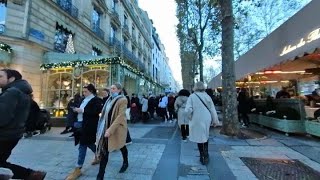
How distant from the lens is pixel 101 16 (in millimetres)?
25562

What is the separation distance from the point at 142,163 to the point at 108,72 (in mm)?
8530

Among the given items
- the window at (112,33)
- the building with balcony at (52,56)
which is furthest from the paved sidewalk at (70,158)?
the window at (112,33)

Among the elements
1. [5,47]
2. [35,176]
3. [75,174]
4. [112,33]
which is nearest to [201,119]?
[75,174]

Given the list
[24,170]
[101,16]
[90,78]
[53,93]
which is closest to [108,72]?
[90,78]

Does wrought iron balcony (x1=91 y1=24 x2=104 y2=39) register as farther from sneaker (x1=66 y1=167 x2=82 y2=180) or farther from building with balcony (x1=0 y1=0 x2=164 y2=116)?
sneaker (x1=66 y1=167 x2=82 y2=180)

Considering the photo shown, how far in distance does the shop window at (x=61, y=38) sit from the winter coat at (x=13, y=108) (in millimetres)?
14958

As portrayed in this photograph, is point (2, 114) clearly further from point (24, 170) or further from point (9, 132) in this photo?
point (24, 170)

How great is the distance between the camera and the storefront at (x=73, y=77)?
13.7m

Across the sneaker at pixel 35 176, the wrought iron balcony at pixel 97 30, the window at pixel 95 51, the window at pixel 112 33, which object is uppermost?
the window at pixel 112 33

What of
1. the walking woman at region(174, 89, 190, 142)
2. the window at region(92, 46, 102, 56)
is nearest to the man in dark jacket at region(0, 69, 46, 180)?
the walking woman at region(174, 89, 190, 142)

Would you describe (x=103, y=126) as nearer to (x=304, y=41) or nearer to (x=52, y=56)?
(x=304, y=41)

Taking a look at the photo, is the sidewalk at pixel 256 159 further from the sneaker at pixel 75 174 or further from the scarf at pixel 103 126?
the sneaker at pixel 75 174

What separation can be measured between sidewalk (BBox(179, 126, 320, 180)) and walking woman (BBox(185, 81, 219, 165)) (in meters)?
0.38

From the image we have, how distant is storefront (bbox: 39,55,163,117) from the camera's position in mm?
13703
